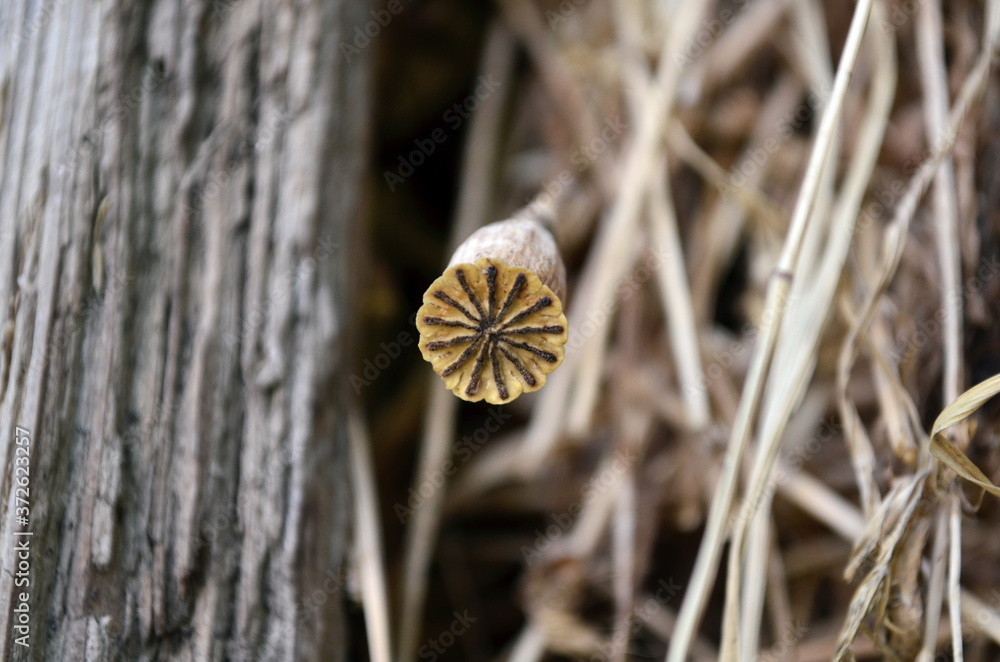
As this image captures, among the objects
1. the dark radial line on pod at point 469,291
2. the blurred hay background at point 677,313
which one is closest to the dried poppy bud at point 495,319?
the dark radial line on pod at point 469,291

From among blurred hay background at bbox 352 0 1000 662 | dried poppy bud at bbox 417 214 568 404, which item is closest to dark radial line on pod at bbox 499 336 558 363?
dried poppy bud at bbox 417 214 568 404

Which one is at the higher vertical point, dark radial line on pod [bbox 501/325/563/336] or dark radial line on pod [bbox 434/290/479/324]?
dark radial line on pod [bbox 434/290/479/324]

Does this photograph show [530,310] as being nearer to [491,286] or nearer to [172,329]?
[491,286]

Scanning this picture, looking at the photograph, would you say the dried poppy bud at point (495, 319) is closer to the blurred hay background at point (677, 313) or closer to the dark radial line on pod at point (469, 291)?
the dark radial line on pod at point (469, 291)

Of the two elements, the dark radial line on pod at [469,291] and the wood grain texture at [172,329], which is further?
the wood grain texture at [172,329]

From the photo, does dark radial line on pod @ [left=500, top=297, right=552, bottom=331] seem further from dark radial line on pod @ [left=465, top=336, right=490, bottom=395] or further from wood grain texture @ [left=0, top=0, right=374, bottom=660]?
wood grain texture @ [left=0, top=0, right=374, bottom=660]

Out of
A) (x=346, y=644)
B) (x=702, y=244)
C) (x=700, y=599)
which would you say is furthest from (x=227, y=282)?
(x=702, y=244)

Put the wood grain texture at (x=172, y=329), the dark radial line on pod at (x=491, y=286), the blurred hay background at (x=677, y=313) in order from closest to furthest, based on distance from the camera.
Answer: the dark radial line on pod at (x=491, y=286)
the wood grain texture at (x=172, y=329)
the blurred hay background at (x=677, y=313)

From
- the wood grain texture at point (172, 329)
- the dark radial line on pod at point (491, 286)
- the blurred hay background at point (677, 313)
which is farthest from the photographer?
the blurred hay background at point (677, 313)
